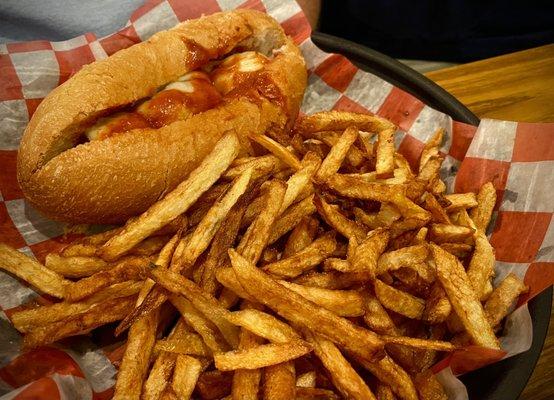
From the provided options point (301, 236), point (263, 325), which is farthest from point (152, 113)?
point (263, 325)

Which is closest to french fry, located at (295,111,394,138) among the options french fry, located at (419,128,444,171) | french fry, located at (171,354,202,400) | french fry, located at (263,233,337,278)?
french fry, located at (419,128,444,171)

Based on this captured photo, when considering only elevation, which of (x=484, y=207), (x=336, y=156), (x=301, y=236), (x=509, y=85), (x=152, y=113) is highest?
(x=152, y=113)

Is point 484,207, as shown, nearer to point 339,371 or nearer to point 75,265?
point 339,371

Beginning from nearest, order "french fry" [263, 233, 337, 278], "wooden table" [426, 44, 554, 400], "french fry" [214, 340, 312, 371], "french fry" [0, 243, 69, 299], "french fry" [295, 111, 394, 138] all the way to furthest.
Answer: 1. "french fry" [214, 340, 312, 371]
2. "french fry" [263, 233, 337, 278]
3. "french fry" [0, 243, 69, 299]
4. "french fry" [295, 111, 394, 138]
5. "wooden table" [426, 44, 554, 400]

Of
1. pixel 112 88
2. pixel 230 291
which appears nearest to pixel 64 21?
pixel 112 88

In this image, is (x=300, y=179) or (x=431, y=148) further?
(x=431, y=148)

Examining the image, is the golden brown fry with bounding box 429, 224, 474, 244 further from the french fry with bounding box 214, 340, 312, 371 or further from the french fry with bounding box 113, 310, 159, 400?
the french fry with bounding box 113, 310, 159, 400

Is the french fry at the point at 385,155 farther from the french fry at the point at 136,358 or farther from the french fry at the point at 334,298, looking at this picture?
the french fry at the point at 136,358
